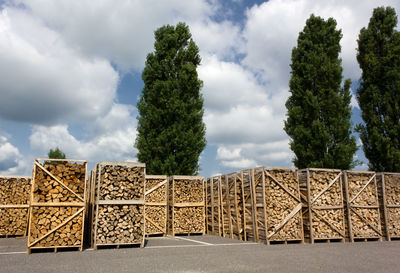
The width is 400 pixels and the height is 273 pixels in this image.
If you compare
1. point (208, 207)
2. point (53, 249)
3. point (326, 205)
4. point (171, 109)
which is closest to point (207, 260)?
point (53, 249)

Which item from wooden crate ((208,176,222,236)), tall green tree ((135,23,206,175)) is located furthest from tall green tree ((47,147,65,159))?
wooden crate ((208,176,222,236))

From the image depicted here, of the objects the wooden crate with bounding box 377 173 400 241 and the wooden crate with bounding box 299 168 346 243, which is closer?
the wooden crate with bounding box 299 168 346 243

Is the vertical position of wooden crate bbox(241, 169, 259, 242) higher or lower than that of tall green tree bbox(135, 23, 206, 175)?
lower

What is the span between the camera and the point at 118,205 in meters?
11.2

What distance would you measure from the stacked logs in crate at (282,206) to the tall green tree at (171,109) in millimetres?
9383

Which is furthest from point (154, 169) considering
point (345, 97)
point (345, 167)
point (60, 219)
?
point (345, 97)

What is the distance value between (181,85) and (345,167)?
12208mm

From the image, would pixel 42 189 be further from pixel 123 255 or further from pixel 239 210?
pixel 239 210

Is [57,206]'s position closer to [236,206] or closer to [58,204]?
[58,204]

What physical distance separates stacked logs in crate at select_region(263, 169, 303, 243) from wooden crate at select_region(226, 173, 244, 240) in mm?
1696

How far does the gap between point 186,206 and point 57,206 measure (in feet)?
22.2

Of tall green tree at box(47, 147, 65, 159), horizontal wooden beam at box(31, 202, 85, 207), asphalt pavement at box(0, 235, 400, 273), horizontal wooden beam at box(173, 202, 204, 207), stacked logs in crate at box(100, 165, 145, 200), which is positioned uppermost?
tall green tree at box(47, 147, 65, 159)

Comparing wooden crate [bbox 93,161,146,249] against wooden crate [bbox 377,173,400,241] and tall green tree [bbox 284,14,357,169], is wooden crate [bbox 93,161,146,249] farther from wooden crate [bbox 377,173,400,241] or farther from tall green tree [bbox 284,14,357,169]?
tall green tree [bbox 284,14,357,169]

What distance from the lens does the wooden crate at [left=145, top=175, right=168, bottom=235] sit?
15148 millimetres
